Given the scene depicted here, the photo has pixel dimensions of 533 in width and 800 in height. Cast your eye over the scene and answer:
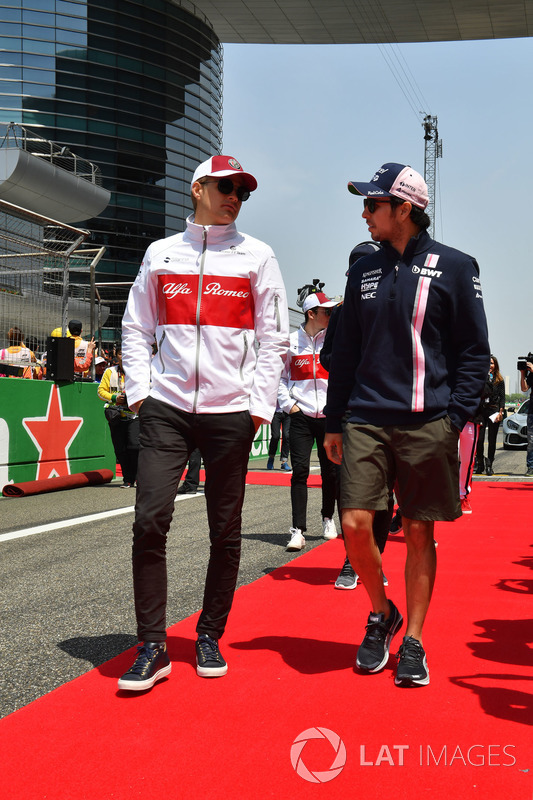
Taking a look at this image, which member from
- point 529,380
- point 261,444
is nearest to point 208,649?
point 529,380

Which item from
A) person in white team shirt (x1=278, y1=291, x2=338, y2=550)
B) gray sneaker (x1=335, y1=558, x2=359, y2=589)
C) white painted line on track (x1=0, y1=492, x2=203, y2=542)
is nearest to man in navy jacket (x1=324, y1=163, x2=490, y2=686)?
gray sneaker (x1=335, y1=558, x2=359, y2=589)

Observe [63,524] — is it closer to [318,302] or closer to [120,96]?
[318,302]

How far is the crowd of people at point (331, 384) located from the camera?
3191 mm

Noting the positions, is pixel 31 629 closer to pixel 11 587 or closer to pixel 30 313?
pixel 11 587

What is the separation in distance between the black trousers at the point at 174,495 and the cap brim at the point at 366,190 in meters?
1.02

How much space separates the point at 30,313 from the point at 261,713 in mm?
8785

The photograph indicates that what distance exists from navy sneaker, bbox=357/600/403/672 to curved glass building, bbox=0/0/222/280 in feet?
141

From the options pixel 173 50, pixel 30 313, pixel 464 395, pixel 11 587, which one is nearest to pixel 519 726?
pixel 464 395

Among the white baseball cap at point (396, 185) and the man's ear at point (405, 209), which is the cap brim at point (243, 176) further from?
the man's ear at point (405, 209)

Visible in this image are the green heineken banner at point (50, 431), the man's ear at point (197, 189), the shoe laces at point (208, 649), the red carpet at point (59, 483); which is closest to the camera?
the shoe laces at point (208, 649)

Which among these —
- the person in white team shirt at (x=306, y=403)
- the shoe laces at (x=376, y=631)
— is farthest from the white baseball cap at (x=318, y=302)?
the shoe laces at (x=376, y=631)

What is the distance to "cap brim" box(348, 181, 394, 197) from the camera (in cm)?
335

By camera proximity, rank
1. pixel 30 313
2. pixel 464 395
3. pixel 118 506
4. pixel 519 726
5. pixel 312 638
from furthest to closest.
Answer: pixel 30 313 → pixel 118 506 → pixel 312 638 → pixel 464 395 → pixel 519 726

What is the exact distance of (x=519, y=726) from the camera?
270 cm
